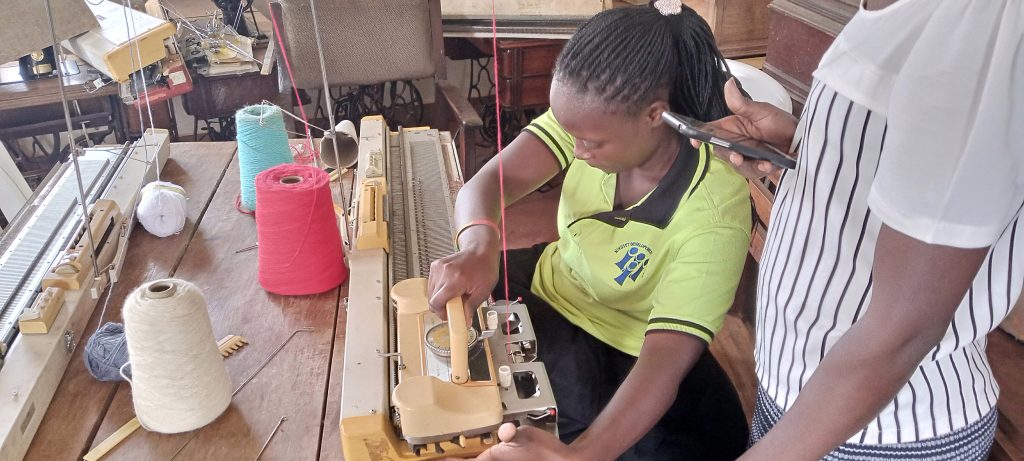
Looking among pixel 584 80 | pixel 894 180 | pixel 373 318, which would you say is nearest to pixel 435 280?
pixel 373 318

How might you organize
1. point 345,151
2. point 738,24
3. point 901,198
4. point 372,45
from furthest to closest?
1. point 372,45
2. point 738,24
3. point 345,151
4. point 901,198

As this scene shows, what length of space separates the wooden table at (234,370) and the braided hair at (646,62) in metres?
0.60

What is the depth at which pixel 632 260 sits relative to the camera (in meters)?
1.19

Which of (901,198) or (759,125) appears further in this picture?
(759,125)

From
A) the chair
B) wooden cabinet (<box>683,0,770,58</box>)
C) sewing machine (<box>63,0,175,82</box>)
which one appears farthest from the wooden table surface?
wooden cabinet (<box>683,0,770,58</box>)

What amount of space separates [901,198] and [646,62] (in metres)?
0.51

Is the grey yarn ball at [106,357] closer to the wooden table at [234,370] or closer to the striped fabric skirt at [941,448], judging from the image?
the wooden table at [234,370]

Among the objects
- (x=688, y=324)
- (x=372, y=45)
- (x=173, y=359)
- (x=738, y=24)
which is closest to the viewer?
(x=173, y=359)

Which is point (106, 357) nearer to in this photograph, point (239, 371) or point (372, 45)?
point (239, 371)

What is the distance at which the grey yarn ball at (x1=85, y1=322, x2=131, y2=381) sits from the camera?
1070mm

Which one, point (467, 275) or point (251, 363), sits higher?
point (467, 275)

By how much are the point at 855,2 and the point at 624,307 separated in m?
0.84

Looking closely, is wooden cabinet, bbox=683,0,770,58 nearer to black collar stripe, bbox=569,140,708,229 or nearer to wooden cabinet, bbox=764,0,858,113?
wooden cabinet, bbox=764,0,858,113

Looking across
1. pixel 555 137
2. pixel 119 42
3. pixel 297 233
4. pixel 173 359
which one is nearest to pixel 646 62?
pixel 555 137
